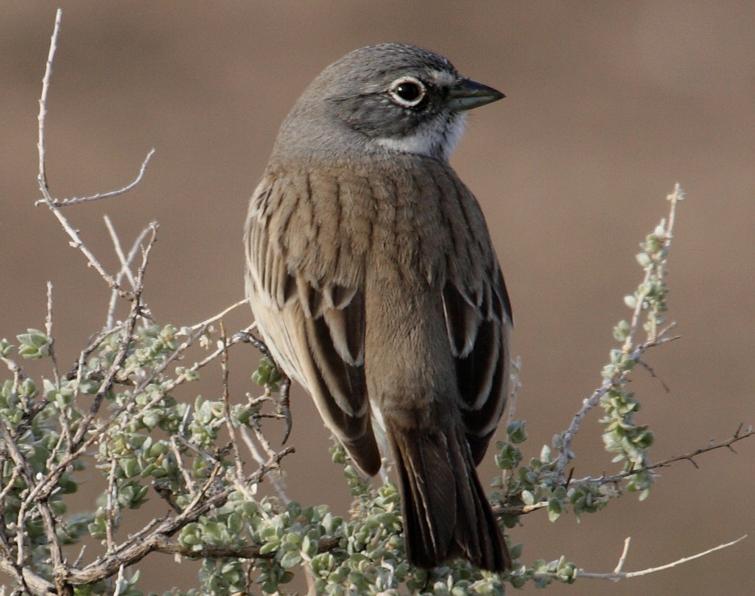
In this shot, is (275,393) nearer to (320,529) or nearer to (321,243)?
(321,243)

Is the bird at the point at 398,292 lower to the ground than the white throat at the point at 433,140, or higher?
lower

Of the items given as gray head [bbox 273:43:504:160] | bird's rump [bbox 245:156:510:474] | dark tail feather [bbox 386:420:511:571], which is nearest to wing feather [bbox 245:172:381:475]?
bird's rump [bbox 245:156:510:474]

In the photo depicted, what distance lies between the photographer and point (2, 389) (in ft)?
12.6

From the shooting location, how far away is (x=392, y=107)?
5848mm

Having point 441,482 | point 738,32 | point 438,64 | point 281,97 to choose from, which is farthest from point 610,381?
point 738,32

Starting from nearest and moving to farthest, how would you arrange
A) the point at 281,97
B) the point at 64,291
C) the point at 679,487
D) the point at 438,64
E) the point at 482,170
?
the point at 438,64
the point at 679,487
the point at 64,291
the point at 482,170
the point at 281,97

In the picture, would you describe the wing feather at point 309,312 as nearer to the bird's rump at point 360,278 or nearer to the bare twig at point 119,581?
the bird's rump at point 360,278

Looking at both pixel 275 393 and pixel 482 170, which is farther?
pixel 482 170

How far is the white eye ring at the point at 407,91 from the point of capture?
19.1ft

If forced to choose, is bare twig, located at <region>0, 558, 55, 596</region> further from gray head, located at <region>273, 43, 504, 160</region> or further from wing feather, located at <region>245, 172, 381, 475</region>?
gray head, located at <region>273, 43, 504, 160</region>

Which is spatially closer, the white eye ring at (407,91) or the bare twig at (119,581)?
the bare twig at (119,581)

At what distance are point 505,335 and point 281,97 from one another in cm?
949

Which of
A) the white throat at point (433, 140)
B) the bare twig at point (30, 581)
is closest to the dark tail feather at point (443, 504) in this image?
the bare twig at point (30, 581)

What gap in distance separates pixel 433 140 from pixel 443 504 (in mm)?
2121
